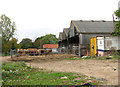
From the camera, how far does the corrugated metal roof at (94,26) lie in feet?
86.2

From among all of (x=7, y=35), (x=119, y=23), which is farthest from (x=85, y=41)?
(x=7, y=35)

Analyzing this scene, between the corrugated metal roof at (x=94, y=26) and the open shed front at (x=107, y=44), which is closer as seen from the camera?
the open shed front at (x=107, y=44)

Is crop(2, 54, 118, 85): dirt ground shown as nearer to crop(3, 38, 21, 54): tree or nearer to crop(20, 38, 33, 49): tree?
crop(3, 38, 21, 54): tree

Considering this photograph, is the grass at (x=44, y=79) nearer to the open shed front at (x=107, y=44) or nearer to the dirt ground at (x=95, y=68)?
the dirt ground at (x=95, y=68)

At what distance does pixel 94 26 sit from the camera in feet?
90.8

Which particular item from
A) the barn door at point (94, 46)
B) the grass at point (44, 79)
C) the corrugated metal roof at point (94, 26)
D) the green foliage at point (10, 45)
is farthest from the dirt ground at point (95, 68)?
the green foliage at point (10, 45)

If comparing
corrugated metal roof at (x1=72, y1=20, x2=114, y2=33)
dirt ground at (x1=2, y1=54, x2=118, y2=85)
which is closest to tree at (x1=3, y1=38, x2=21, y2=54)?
corrugated metal roof at (x1=72, y1=20, x2=114, y2=33)

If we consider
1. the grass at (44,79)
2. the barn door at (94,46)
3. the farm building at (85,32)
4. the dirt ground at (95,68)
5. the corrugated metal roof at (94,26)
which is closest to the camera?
the grass at (44,79)

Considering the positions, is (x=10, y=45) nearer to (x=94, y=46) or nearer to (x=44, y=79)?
(x=94, y=46)

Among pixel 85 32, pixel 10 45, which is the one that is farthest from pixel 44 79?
pixel 10 45

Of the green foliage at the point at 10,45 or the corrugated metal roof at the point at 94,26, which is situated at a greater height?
the corrugated metal roof at the point at 94,26

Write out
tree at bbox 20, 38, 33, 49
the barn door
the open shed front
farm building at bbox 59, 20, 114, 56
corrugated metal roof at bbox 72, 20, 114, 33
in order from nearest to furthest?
the open shed front < the barn door < farm building at bbox 59, 20, 114, 56 < corrugated metal roof at bbox 72, 20, 114, 33 < tree at bbox 20, 38, 33, 49

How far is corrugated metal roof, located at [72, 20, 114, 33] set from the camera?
26.3 metres

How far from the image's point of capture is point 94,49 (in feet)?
74.4
